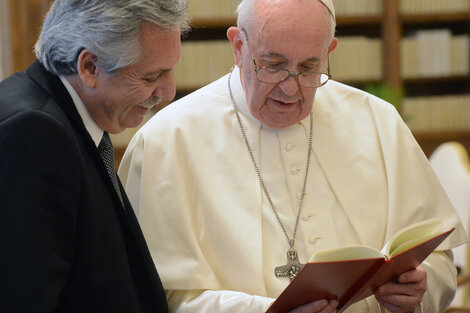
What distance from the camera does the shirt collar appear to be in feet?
5.99

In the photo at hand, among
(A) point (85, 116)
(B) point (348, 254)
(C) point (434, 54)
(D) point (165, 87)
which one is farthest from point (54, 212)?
(C) point (434, 54)

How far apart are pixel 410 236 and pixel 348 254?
0.94 feet

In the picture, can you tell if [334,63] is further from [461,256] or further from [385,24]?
[461,256]

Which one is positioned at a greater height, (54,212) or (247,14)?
(247,14)

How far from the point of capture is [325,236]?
2.51 m

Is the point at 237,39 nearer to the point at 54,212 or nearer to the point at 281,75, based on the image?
the point at 281,75

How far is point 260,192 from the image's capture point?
8.31 ft

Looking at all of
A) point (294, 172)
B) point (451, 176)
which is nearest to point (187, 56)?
point (451, 176)

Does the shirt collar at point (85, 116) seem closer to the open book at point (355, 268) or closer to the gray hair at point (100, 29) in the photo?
the gray hair at point (100, 29)

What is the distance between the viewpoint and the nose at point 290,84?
2.41 m

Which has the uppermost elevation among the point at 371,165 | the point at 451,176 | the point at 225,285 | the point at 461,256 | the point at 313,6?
the point at 313,6

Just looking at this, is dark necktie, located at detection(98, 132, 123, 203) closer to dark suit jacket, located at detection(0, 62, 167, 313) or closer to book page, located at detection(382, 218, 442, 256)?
dark suit jacket, located at detection(0, 62, 167, 313)

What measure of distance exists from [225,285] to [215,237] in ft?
0.53

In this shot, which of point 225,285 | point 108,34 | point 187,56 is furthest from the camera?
point 187,56
